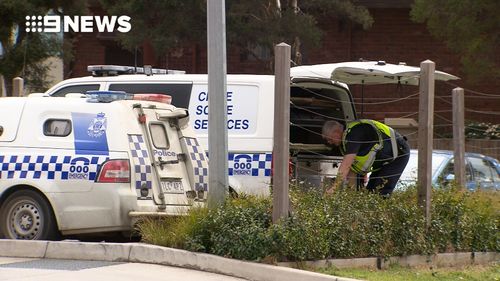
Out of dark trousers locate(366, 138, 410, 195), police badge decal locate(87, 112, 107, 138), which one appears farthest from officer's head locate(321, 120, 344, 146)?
police badge decal locate(87, 112, 107, 138)

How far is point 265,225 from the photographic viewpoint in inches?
354

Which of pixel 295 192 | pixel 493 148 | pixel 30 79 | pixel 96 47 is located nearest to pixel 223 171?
pixel 295 192

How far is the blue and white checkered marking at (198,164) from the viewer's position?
Answer: 413 inches

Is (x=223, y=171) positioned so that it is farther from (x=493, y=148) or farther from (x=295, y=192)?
(x=493, y=148)

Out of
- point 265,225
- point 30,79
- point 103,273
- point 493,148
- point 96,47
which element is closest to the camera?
point 103,273

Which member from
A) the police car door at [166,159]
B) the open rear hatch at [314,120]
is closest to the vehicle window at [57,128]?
the police car door at [166,159]

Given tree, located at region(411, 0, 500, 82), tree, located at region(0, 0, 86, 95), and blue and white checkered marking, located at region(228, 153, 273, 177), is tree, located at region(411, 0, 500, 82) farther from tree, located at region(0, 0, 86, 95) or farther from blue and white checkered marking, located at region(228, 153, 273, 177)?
blue and white checkered marking, located at region(228, 153, 273, 177)

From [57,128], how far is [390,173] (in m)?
4.12

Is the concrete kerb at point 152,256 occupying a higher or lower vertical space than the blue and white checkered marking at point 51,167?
lower

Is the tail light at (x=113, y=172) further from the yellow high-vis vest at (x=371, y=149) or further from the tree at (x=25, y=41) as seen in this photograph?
the tree at (x=25, y=41)

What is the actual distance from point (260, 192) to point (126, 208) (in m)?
1.73

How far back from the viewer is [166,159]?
10.2 meters

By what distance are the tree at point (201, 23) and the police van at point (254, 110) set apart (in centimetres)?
764

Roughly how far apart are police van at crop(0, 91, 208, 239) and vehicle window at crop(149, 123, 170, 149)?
19 mm
